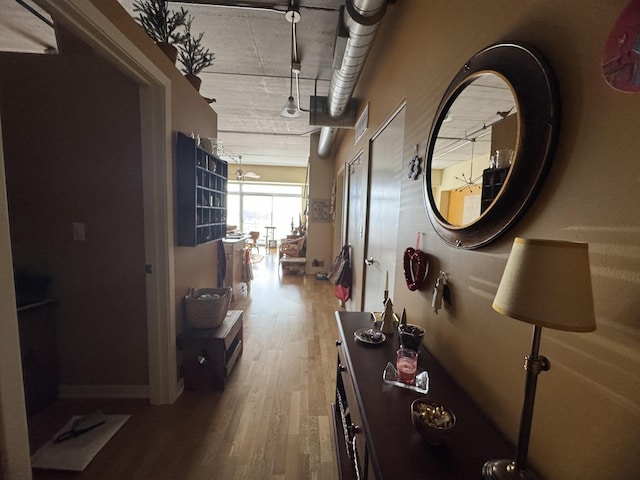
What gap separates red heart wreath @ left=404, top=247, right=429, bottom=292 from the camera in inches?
55.1

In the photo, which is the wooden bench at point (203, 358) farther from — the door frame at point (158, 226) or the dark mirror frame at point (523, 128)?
the dark mirror frame at point (523, 128)

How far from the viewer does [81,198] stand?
6.28 feet

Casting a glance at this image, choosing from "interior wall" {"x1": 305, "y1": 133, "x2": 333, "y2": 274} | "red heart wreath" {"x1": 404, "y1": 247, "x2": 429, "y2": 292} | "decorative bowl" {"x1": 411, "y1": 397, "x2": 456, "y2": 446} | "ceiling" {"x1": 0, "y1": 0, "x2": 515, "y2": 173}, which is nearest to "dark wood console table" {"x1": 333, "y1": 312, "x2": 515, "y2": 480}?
"decorative bowl" {"x1": 411, "y1": 397, "x2": 456, "y2": 446}

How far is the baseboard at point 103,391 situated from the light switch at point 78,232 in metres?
1.07

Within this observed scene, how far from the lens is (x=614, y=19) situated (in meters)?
0.57

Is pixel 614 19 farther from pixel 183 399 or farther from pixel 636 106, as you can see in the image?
pixel 183 399

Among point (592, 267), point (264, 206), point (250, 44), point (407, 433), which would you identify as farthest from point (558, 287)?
point (264, 206)

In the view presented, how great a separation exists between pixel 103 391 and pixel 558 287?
271 cm

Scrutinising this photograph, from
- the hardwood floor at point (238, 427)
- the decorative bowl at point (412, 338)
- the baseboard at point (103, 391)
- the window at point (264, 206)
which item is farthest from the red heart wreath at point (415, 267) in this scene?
the window at point (264, 206)

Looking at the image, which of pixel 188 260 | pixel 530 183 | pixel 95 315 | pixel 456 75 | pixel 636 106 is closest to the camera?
pixel 636 106

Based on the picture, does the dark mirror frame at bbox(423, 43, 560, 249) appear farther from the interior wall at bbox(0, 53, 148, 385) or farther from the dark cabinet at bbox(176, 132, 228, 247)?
the interior wall at bbox(0, 53, 148, 385)

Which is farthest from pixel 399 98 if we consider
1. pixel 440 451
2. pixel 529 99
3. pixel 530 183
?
pixel 440 451

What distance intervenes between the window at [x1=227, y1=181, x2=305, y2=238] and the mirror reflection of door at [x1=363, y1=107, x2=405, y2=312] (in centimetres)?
779

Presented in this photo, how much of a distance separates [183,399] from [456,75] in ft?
8.47
